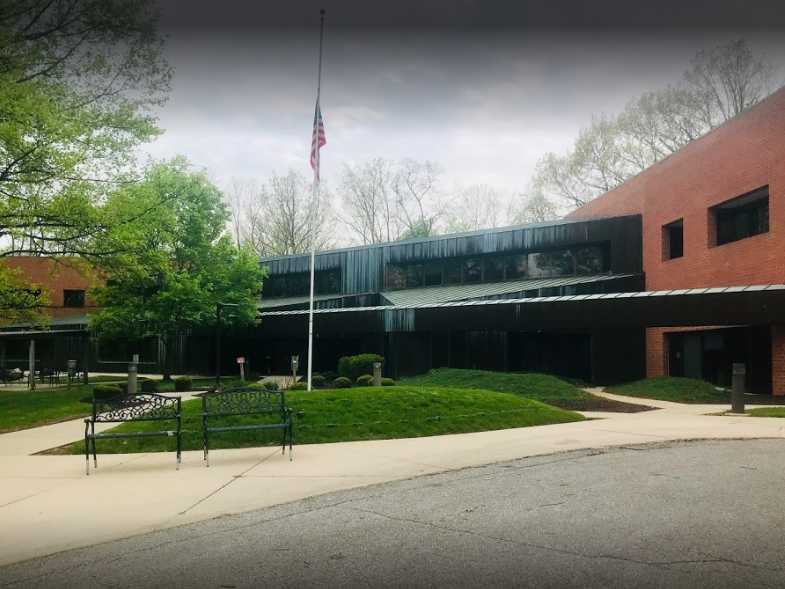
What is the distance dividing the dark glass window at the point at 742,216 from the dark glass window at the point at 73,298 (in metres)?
42.4

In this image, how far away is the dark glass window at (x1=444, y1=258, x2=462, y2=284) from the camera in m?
33.1

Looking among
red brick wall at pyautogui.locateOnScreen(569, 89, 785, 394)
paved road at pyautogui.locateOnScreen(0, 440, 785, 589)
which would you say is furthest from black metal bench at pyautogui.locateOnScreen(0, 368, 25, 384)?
paved road at pyautogui.locateOnScreen(0, 440, 785, 589)

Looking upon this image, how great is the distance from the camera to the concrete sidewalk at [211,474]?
5.72m

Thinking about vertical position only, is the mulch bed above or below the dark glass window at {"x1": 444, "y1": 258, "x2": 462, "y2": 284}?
below

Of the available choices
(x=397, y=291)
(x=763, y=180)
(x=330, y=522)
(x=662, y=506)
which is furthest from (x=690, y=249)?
(x=330, y=522)

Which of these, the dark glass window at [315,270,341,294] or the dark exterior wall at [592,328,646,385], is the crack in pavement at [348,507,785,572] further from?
the dark glass window at [315,270,341,294]

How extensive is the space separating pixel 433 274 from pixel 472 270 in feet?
7.34

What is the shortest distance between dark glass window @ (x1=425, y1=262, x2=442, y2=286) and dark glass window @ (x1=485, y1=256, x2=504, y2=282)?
2703 millimetres

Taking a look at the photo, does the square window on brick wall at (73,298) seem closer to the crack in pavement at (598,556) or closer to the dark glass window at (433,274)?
the dark glass window at (433,274)

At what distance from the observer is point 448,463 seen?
8.50m

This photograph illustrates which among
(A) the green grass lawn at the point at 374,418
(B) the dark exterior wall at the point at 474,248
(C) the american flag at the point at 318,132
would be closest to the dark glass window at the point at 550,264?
(B) the dark exterior wall at the point at 474,248

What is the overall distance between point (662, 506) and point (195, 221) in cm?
2880

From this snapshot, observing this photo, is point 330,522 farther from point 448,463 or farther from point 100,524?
point 448,463

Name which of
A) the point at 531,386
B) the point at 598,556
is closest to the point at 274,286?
the point at 531,386
